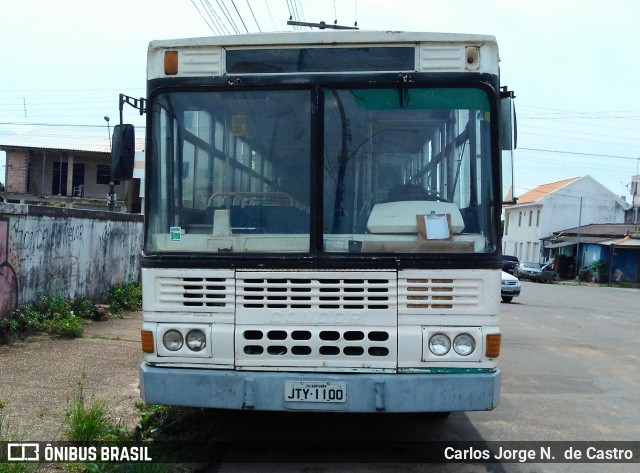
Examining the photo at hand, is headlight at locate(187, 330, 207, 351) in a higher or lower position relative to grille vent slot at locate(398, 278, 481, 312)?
lower

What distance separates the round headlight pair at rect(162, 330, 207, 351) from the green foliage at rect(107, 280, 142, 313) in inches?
A: 339

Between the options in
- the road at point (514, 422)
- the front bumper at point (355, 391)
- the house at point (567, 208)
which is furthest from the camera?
the house at point (567, 208)

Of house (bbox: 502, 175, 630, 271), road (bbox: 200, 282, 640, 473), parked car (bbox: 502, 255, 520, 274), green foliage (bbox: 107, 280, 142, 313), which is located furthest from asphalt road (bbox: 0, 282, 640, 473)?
house (bbox: 502, 175, 630, 271)

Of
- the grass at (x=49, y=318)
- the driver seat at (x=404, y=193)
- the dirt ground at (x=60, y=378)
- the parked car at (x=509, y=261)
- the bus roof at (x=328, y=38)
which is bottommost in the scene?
the dirt ground at (x=60, y=378)

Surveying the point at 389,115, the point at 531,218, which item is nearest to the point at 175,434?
the point at 389,115

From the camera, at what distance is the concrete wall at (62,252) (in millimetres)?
10334

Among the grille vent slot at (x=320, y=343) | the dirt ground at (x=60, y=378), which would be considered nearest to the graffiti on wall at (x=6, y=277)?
the dirt ground at (x=60, y=378)

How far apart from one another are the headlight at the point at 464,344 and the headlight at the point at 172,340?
1.95 meters

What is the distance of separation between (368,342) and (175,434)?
2.29 m

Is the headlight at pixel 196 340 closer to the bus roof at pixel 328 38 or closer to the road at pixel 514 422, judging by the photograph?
the road at pixel 514 422

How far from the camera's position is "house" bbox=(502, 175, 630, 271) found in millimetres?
60844

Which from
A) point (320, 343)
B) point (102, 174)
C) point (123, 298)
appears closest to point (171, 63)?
point (320, 343)

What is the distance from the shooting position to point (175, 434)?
642 centimetres

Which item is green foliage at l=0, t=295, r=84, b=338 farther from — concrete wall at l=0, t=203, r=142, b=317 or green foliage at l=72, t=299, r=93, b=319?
green foliage at l=72, t=299, r=93, b=319
